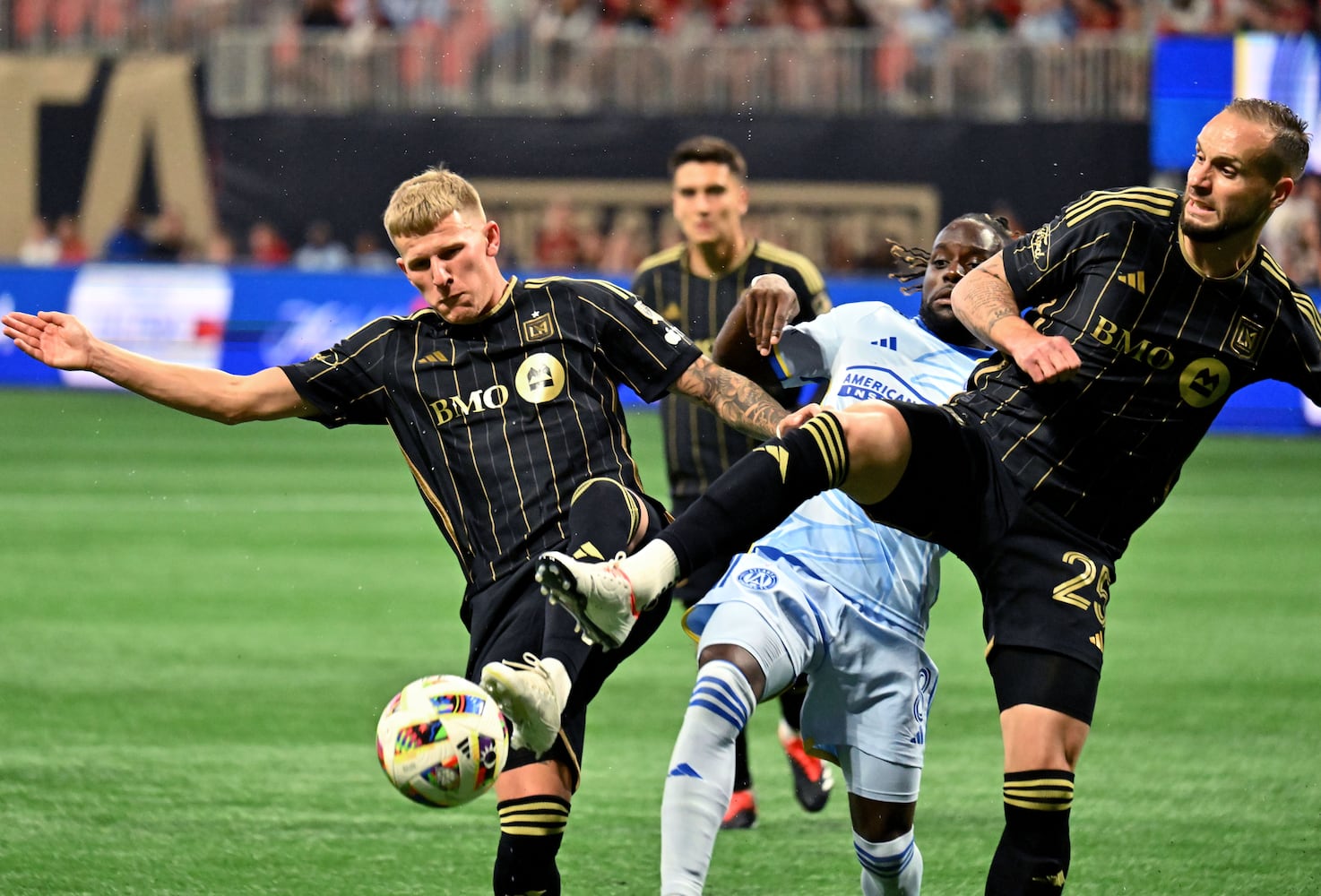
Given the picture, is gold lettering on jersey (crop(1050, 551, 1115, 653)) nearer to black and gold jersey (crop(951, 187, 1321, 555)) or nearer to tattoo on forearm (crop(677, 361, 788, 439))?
black and gold jersey (crop(951, 187, 1321, 555))

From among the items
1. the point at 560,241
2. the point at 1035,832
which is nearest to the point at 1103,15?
the point at 560,241

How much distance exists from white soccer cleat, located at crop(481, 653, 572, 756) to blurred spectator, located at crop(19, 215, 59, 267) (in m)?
19.4

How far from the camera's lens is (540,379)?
496 centimetres

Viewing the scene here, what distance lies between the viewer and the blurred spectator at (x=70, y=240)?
75.6 feet

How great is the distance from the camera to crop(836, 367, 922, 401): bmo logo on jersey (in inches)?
205

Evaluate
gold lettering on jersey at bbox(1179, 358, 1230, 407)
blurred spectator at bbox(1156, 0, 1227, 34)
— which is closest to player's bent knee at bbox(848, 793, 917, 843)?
gold lettering on jersey at bbox(1179, 358, 1230, 407)

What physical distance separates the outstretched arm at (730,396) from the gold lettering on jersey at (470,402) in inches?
19.2

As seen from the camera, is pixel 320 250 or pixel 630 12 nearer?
pixel 320 250

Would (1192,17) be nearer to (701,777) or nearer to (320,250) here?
(320,250)

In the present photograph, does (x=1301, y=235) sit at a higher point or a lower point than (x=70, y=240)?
higher

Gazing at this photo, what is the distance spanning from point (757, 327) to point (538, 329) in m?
0.65

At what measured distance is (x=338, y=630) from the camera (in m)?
10.1

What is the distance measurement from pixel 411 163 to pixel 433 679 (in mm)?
18659

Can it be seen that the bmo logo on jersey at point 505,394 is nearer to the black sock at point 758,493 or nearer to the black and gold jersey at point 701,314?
the black sock at point 758,493
